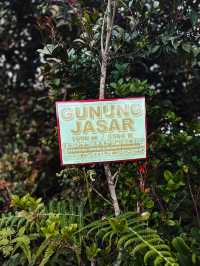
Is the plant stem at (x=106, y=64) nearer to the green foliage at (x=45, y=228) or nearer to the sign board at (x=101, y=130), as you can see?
the sign board at (x=101, y=130)

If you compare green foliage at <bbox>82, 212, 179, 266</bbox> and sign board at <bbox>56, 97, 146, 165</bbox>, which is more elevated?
sign board at <bbox>56, 97, 146, 165</bbox>

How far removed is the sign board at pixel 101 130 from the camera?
1.96m

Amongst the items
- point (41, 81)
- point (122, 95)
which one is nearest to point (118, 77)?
point (122, 95)

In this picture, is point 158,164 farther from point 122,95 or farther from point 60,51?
point 60,51

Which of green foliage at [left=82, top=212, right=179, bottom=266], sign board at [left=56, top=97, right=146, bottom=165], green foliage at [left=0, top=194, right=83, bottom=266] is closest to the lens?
green foliage at [left=82, top=212, right=179, bottom=266]

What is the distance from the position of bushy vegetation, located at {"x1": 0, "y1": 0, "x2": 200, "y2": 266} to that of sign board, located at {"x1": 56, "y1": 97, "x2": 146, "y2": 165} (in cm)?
16

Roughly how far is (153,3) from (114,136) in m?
0.85

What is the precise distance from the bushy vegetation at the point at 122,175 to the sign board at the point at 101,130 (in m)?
0.16

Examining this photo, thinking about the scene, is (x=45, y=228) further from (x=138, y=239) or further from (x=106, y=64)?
(x=106, y=64)

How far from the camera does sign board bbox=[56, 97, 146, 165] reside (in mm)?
1960

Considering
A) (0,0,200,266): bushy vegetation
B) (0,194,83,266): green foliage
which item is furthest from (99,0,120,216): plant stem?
(0,194,83,266): green foliage

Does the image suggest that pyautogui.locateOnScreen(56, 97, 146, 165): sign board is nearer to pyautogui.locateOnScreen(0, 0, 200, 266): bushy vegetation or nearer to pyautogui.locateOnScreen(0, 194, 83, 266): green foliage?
pyautogui.locateOnScreen(0, 0, 200, 266): bushy vegetation

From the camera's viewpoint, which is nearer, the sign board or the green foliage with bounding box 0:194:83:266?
the green foliage with bounding box 0:194:83:266

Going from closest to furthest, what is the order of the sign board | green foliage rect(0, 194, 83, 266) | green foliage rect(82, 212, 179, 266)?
green foliage rect(82, 212, 179, 266) < green foliage rect(0, 194, 83, 266) < the sign board
